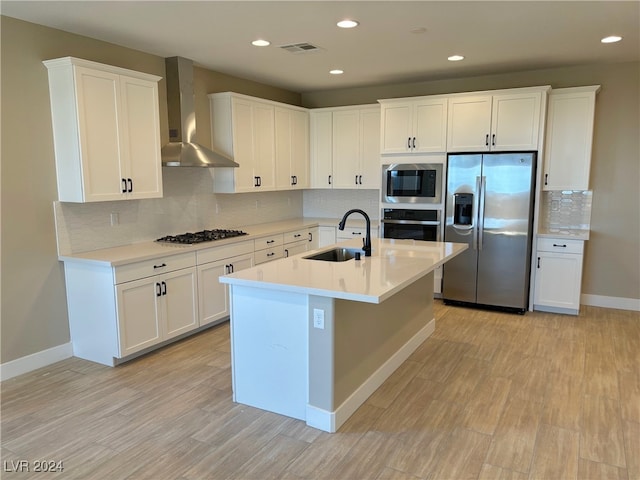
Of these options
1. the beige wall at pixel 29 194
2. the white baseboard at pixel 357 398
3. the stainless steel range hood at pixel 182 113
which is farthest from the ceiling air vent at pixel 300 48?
the white baseboard at pixel 357 398

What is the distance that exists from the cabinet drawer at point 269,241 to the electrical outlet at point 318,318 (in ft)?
7.92

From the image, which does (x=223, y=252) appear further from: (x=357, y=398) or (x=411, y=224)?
(x=411, y=224)

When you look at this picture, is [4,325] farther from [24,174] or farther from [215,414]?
[215,414]

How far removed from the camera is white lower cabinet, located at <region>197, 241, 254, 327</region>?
4.26 meters

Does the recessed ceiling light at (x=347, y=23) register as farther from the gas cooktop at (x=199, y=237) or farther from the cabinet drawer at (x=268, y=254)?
the cabinet drawer at (x=268, y=254)

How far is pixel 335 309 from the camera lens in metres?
2.61

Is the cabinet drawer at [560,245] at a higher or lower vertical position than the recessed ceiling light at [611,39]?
lower

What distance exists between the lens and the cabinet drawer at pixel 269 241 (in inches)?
195

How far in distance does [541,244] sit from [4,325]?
5052 millimetres

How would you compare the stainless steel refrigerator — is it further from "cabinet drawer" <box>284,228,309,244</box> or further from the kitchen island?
the kitchen island

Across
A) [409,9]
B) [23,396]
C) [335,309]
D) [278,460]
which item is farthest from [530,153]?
[23,396]

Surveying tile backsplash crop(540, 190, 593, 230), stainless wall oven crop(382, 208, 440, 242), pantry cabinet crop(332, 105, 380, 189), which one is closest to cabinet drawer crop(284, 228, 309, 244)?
pantry cabinet crop(332, 105, 380, 189)

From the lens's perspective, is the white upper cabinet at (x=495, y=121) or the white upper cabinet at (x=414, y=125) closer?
the white upper cabinet at (x=495, y=121)

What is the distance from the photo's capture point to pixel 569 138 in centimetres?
477
